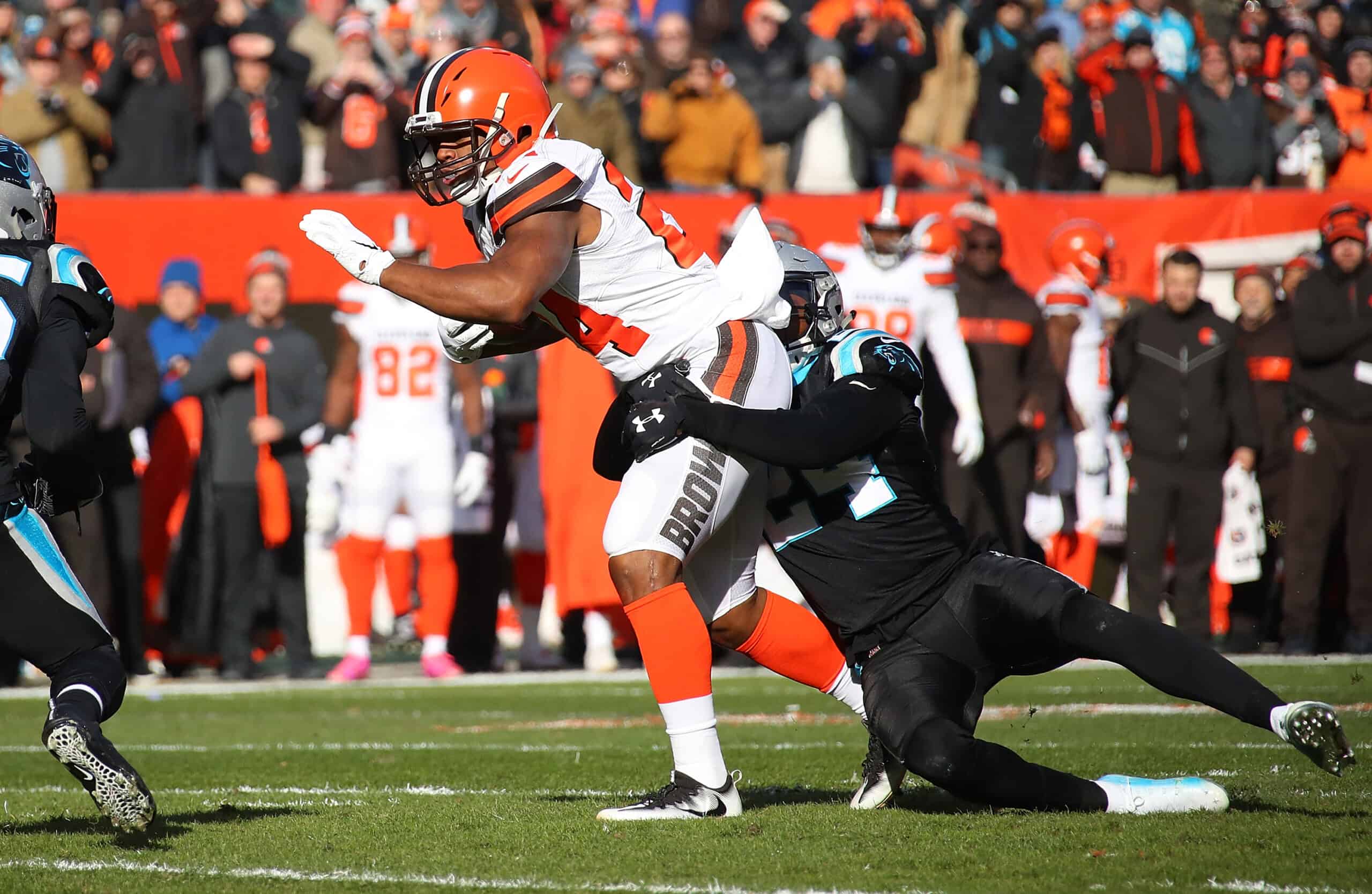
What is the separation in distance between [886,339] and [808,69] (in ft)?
27.2

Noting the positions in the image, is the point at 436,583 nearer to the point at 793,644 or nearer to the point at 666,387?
the point at 793,644

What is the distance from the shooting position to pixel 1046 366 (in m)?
9.86

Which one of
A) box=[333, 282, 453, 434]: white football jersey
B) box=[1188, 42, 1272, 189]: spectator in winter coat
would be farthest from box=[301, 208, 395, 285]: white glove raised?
box=[1188, 42, 1272, 189]: spectator in winter coat

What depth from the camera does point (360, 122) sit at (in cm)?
1104

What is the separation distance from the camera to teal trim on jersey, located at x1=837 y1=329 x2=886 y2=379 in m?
4.40

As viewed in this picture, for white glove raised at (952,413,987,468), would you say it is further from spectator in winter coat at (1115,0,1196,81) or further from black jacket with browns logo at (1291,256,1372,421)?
spectator in winter coat at (1115,0,1196,81)

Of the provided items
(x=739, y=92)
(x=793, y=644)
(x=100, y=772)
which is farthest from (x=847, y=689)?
(x=739, y=92)

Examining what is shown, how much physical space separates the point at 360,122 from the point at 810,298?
22.7ft

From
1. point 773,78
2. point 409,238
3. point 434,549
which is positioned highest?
point 773,78

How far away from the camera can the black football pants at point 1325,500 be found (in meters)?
9.55

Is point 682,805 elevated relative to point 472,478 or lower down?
lower down

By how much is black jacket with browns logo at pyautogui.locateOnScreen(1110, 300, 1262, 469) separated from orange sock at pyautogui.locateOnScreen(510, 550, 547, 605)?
3.34 meters

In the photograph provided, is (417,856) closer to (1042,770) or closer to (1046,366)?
(1042,770)

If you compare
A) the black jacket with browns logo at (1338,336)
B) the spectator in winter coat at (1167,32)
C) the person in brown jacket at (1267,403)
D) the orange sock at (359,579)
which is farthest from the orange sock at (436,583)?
the spectator in winter coat at (1167,32)
